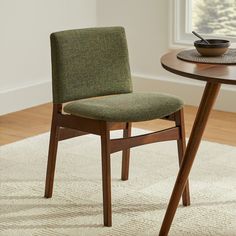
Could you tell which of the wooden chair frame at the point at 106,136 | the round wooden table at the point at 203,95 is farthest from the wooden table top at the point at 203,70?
the wooden chair frame at the point at 106,136

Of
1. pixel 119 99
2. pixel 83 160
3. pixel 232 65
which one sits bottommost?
pixel 83 160

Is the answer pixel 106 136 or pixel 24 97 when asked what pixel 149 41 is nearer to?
pixel 24 97

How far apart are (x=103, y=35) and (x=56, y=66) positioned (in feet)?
0.97

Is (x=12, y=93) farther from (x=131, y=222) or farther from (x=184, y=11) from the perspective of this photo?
(x=131, y=222)

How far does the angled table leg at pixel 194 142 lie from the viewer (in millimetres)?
2514

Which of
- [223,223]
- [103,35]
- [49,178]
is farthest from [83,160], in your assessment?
[223,223]

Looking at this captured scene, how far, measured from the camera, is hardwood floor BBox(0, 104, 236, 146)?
13.1 feet

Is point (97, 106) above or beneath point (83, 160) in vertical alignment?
above

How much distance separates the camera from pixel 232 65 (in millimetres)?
2447

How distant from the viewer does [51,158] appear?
2.98 meters

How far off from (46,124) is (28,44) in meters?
0.68

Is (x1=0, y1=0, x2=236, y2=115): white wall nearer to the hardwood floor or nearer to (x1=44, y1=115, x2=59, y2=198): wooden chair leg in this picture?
the hardwood floor

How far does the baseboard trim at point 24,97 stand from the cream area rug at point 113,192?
2.27 ft

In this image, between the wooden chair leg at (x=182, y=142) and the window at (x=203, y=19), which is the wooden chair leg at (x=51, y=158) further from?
the window at (x=203, y=19)
